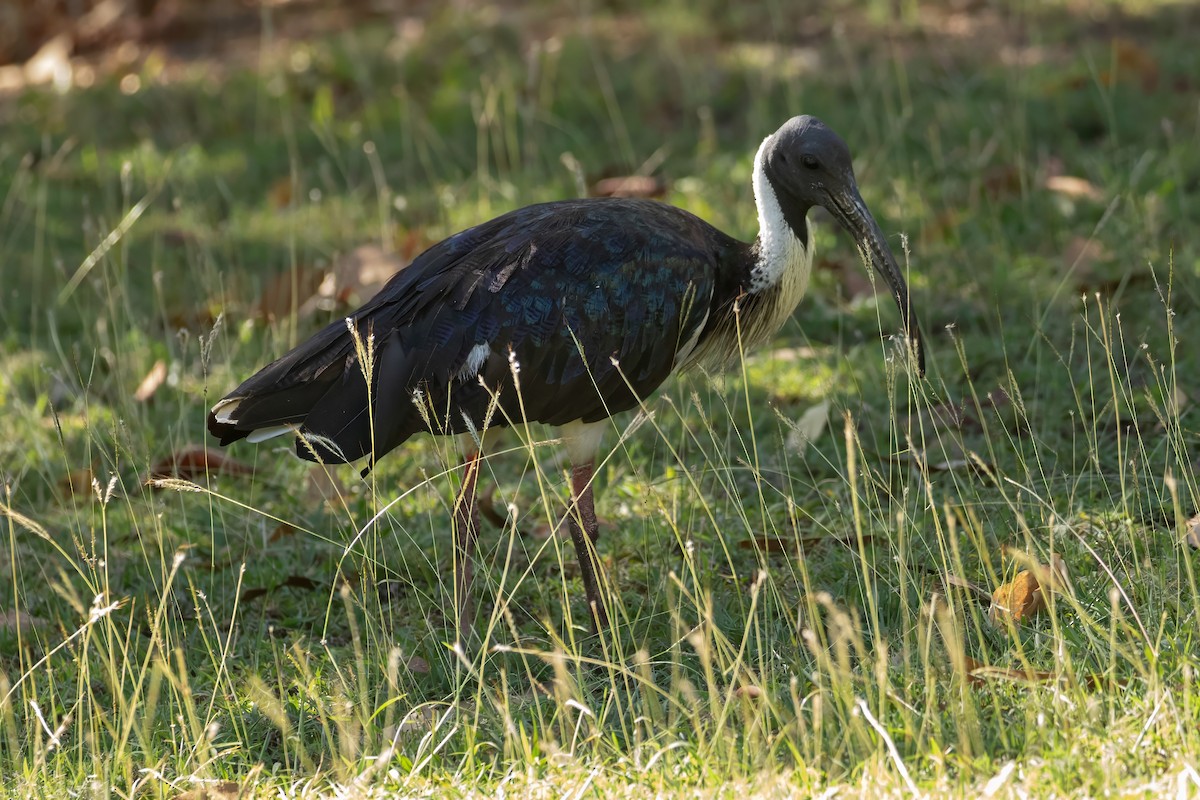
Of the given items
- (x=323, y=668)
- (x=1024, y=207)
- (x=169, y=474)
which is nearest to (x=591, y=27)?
(x=1024, y=207)

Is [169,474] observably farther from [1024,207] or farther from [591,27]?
[591,27]

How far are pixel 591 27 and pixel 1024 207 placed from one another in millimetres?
3351

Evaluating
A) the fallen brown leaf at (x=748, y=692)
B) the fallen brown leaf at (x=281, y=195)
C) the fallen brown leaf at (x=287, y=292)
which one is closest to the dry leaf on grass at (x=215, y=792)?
the fallen brown leaf at (x=748, y=692)

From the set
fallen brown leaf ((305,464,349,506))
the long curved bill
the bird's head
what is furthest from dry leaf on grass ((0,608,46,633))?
the long curved bill

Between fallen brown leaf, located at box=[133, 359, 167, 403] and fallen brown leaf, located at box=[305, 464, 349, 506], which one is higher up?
fallen brown leaf, located at box=[133, 359, 167, 403]

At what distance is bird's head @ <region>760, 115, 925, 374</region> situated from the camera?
13.8 ft

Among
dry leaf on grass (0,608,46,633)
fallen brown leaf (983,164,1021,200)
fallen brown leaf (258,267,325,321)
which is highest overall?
fallen brown leaf (983,164,1021,200)

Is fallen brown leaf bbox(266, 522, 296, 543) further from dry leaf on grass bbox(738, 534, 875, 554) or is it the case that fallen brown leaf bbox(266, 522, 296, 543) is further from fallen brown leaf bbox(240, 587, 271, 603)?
dry leaf on grass bbox(738, 534, 875, 554)

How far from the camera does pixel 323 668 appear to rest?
12.7ft

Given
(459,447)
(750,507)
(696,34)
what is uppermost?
(696,34)

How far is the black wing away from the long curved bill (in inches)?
17.4

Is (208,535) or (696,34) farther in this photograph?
(696,34)

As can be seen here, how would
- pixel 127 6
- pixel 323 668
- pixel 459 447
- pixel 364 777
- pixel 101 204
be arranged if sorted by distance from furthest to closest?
pixel 127 6 < pixel 101 204 < pixel 459 447 < pixel 323 668 < pixel 364 777

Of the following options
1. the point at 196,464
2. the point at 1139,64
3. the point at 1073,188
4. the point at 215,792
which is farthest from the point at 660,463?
the point at 1139,64
